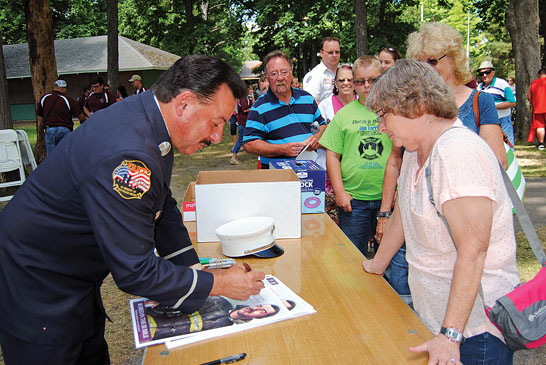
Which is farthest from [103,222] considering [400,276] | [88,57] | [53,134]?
[88,57]

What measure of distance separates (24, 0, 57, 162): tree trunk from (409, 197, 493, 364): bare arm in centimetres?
897

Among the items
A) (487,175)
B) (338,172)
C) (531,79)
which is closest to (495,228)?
(487,175)

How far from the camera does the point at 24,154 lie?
6828 millimetres

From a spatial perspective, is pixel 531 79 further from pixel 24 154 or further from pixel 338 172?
pixel 24 154

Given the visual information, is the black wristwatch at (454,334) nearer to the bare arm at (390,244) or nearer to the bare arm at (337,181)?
the bare arm at (390,244)

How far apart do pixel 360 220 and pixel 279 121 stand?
109cm

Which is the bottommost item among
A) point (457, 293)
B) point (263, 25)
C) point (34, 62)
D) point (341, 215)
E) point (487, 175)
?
point (341, 215)

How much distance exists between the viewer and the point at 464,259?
1276 mm

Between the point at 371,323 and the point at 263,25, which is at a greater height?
the point at 263,25

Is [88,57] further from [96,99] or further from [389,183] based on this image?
[389,183]

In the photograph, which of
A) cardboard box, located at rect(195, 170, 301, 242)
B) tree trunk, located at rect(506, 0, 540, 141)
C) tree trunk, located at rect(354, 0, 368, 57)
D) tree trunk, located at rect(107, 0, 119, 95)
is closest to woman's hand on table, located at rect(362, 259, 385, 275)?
cardboard box, located at rect(195, 170, 301, 242)

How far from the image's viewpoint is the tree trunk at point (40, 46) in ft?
27.7

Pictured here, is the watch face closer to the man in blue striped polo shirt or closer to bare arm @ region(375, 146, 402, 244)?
bare arm @ region(375, 146, 402, 244)

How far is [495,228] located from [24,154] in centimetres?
706
